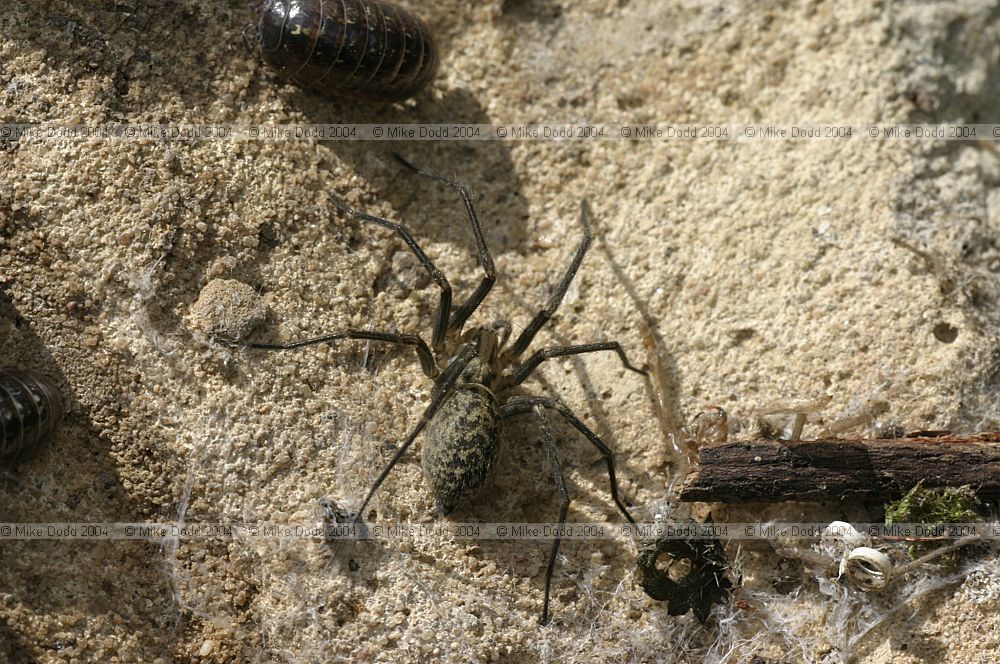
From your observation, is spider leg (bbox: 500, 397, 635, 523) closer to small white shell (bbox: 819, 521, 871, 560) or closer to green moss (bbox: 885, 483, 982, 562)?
small white shell (bbox: 819, 521, 871, 560)

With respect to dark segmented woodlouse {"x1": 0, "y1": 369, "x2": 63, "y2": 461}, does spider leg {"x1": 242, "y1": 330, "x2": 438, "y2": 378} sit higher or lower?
higher

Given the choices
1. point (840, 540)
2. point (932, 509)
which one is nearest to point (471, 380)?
point (840, 540)

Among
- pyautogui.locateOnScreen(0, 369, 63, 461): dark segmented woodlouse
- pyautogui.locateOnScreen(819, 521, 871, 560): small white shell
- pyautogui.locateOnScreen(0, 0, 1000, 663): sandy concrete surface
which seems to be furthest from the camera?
pyautogui.locateOnScreen(819, 521, 871, 560): small white shell

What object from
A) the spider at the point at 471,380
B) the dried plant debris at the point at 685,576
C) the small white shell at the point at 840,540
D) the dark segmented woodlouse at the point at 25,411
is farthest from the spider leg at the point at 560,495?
the dark segmented woodlouse at the point at 25,411

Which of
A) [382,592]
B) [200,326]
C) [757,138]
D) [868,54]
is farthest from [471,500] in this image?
[868,54]

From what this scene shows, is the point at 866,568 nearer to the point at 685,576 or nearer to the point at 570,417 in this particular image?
the point at 685,576

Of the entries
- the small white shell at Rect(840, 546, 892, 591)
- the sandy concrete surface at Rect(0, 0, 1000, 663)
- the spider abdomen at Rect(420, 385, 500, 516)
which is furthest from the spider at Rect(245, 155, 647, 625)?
the small white shell at Rect(840, 546, 892, 591)

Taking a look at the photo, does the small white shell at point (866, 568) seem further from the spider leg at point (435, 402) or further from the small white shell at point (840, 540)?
the spider leg at point (435, 402)

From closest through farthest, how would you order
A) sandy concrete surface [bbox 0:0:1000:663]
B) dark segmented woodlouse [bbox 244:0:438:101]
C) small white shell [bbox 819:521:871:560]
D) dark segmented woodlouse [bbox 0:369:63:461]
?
dark segmented woodlouse [bbox 0:369:63:461]
sandy concrete surface [bbox 0:0:1000:663]
small white shell [bbox 819:521:871:560]
dark segmented woodlouse [bbox 244:0:438:101]
